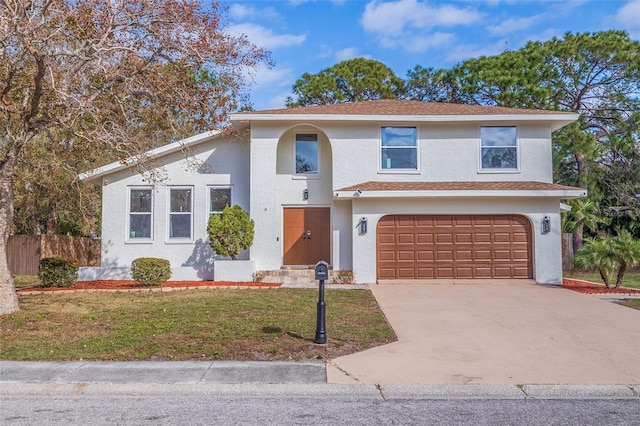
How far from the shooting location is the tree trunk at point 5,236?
9.42 m

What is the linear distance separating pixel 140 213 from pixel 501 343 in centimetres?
1282

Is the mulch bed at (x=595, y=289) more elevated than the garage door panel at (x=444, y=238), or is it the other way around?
the garage door panel at (x=444, y=238)

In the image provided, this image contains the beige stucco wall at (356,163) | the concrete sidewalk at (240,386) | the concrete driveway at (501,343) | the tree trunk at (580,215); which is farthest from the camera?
the tree trunk at (580,215)

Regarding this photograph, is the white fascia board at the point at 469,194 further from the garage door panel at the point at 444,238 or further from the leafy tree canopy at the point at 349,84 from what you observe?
the leafy tree canopy at the point at 349,84

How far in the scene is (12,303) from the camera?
376 inches

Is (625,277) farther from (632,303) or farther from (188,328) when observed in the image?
(188,328)

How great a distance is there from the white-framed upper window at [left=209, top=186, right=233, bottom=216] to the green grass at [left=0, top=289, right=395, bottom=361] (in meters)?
5.45

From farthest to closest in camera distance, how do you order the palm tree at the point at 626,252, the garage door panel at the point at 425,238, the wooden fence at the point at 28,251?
1. the wooden fence at the point at 28,251
2. the garage door panel at the point at 425,238
3. the palm tree at the point at 626,252

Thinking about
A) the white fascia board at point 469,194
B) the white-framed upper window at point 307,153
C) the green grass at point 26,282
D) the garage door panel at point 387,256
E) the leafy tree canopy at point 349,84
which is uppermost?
the leafy tree canopy at point 349,84

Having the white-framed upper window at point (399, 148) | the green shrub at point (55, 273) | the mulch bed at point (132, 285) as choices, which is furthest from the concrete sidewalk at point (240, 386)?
the white-framed upper window at point (399, 148)

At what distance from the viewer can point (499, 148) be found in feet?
52.0

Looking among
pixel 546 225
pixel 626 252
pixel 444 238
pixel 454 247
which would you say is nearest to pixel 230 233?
pixel 444 238

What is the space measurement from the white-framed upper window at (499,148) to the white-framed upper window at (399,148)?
7.25 feet

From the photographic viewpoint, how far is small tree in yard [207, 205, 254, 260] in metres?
14.7
